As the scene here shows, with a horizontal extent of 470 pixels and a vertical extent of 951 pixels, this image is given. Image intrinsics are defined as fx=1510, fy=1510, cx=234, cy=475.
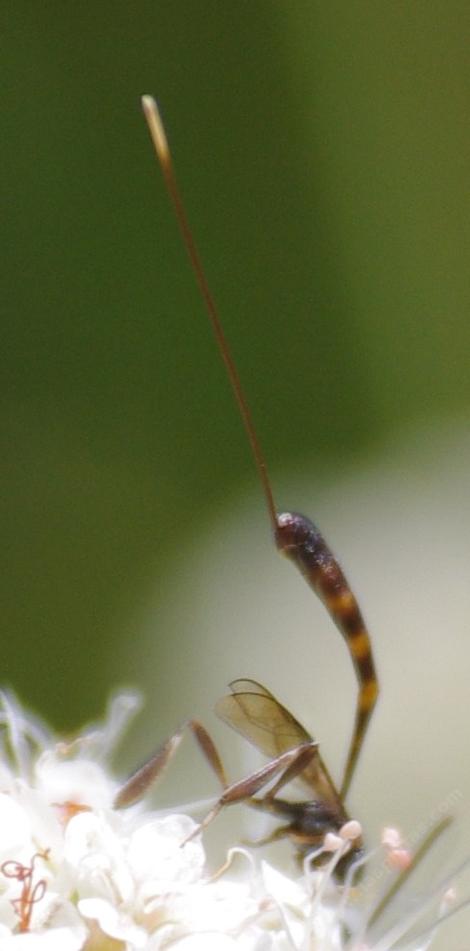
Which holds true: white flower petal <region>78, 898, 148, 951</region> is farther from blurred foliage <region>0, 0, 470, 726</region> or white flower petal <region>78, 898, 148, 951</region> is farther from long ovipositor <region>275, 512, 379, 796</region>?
blurred foliage <region>0, 0, 470, 726</region>

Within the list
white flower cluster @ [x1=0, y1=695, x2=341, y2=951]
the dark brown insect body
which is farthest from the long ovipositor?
white flower cluster @ [x1=0, y1=695, x2=341, y2=951]

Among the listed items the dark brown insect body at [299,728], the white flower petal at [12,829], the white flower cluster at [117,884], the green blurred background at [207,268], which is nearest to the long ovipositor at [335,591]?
the dark brown insect body at [299,728]

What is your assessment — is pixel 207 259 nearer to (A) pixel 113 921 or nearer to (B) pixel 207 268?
(B) pixel 207 268

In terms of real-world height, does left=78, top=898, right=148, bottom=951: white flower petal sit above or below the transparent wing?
below

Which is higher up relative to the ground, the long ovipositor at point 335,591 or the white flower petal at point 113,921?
the long ovipositor at point 335,591

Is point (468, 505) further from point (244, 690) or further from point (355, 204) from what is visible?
point (244, 690)

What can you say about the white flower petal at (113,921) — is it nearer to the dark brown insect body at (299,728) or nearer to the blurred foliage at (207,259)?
the dark brown insect body at (299,728)

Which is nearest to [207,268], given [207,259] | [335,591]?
[207,259]
